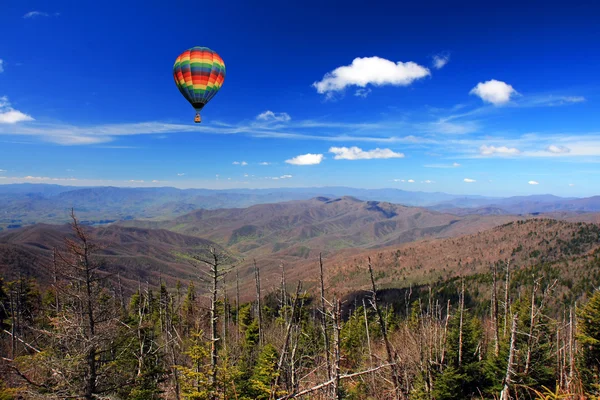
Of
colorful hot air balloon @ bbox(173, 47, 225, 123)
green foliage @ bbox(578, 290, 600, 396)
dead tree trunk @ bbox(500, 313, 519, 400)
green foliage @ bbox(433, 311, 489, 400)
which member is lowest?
green foliage @ bbox(433, 311, 489, 400)

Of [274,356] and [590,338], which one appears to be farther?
[274,356]

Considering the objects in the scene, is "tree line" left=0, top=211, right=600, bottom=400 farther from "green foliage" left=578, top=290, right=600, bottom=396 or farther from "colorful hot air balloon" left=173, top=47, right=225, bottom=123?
"colorful hot air balloon" left=173, top=47, right=225, bottom=123

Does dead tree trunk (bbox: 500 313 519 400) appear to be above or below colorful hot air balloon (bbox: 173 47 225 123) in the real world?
below

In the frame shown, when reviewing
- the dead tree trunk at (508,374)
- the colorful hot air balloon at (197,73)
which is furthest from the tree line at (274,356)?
the colorful hot air balloon at (197,73)

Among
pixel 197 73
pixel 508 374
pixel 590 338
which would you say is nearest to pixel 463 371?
pixel 590 338

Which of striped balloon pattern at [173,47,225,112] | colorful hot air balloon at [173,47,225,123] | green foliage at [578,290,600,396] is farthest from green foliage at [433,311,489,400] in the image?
striped balloon pattern at [173,47,225,112]

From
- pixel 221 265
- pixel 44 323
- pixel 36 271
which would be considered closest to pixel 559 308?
pixel 221 265

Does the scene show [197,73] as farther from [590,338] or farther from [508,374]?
[590,338]

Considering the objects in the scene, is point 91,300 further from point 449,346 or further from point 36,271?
point 36,271
